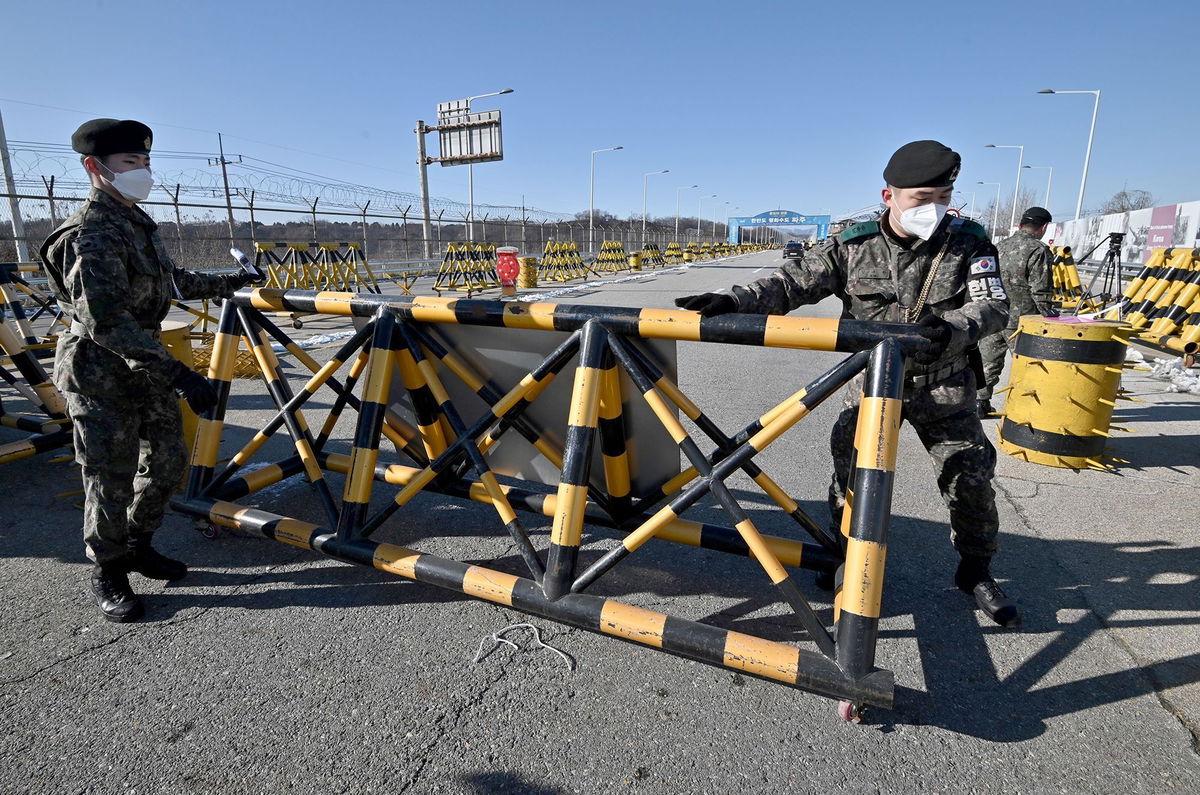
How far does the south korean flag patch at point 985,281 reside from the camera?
8.35 feet

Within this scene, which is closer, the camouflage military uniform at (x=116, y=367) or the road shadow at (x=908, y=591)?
the road shadow at (x=908, y=591)

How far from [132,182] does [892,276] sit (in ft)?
10.5

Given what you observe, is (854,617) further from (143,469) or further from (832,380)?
(143,469)

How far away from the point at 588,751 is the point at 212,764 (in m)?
1.13

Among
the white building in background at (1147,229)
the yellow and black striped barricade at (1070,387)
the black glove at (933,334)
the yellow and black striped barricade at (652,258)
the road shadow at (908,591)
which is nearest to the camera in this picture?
the black glove at (933,334)

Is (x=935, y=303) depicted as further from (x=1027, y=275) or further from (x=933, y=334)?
(x=1027, y=275)

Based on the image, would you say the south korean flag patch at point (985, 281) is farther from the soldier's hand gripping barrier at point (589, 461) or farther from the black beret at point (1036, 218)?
the black beret at point (1036, 218)

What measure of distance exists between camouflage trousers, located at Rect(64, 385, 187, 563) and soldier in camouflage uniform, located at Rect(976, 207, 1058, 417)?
616cm

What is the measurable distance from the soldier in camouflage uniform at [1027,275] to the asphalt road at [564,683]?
262cm

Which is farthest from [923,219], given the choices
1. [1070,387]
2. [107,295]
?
[107,295]

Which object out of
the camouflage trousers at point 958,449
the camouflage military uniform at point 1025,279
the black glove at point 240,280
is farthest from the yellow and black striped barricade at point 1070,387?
the black glove at point 240,280

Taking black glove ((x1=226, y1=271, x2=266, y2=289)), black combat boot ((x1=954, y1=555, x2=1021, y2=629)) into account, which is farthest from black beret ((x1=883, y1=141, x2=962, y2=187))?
black glove ((x1=226, y1=271, x2=266, y2=289))

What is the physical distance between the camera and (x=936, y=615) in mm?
2719

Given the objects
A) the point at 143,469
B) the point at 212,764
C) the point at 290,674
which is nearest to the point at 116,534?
the point at 143,469
